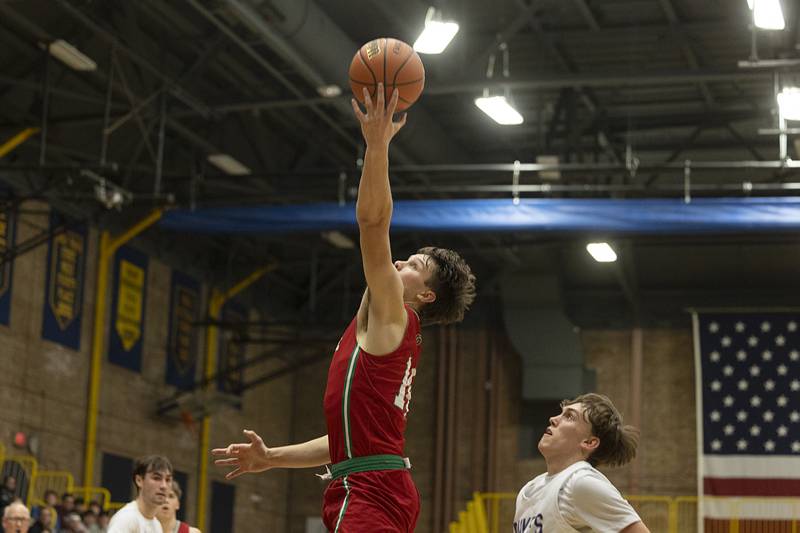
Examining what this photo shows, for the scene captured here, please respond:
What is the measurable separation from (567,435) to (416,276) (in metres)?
1.25

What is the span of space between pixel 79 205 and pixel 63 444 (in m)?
4.03

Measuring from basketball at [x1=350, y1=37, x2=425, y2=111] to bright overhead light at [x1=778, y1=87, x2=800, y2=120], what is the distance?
1099 centimetres

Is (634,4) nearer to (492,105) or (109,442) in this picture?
(492,105)

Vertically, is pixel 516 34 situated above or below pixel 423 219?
above

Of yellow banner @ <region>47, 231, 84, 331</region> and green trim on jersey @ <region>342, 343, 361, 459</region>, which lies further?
yellow banner @ <region>47, 231, 84, 331</region>

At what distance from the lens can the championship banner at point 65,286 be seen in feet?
68.8

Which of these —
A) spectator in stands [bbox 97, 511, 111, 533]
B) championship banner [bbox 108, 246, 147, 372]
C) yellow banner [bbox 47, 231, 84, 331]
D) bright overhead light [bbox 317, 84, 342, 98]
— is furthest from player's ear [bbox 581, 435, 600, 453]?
championship banner [bbox 108, 246, 147, 372]

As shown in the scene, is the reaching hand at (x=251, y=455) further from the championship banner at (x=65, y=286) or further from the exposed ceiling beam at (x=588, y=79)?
the championship banner at (x=65, y=286)

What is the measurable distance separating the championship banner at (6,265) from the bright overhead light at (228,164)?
10.5 feet

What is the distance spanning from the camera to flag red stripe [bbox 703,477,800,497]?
24000 millimetres

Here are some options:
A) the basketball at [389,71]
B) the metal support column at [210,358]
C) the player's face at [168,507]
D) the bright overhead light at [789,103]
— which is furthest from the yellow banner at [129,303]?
the basketball at [389,71]

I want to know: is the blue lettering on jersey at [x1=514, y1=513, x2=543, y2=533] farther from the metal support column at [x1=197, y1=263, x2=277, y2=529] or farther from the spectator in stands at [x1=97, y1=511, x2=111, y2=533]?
the metal support column at [x1=197, y1=263, x2=277, y2=529]

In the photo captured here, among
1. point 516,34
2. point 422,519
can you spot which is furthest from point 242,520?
point 516,34

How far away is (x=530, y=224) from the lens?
18.4 meters
